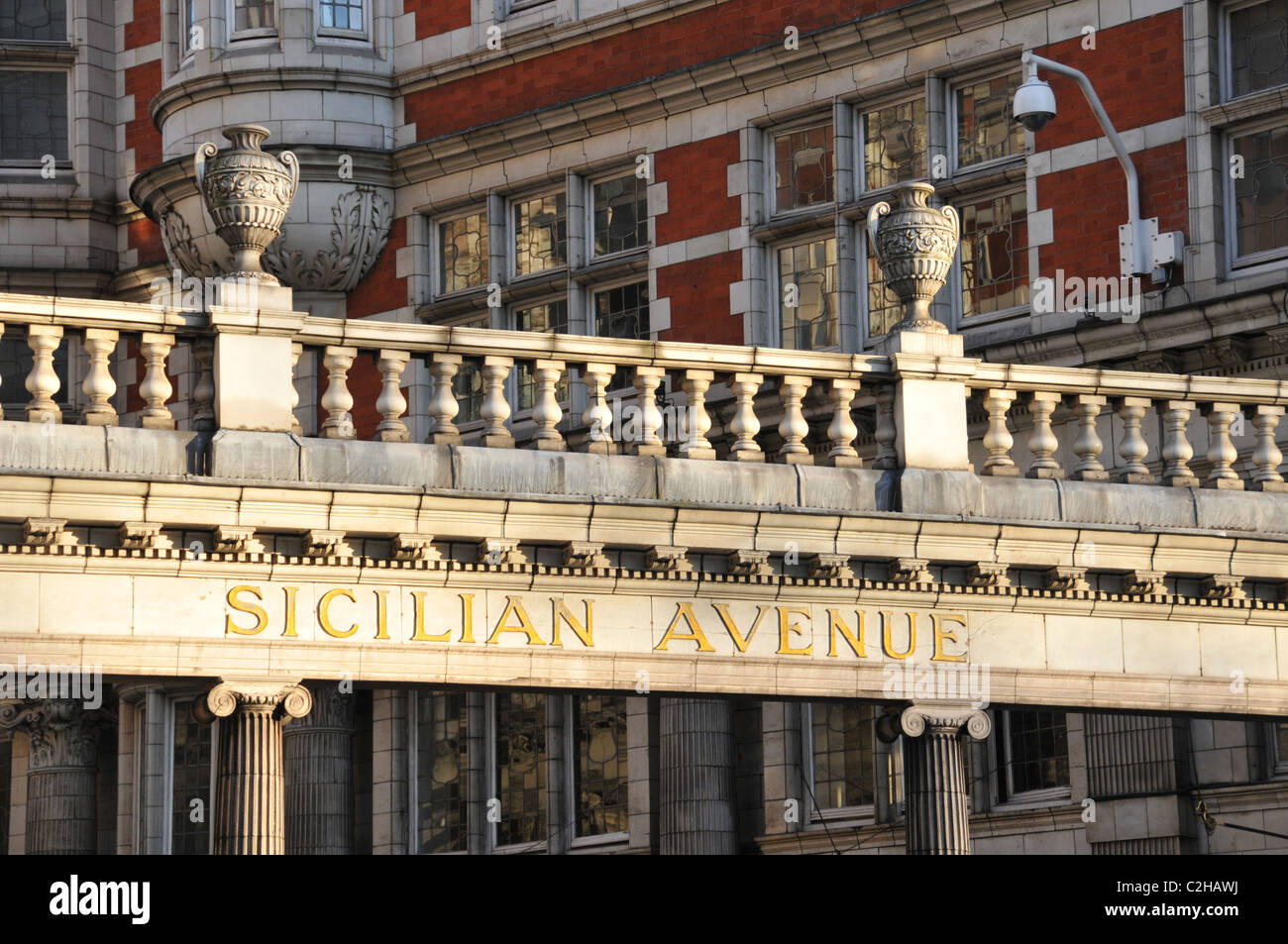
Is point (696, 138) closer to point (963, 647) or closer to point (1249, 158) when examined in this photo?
point (1249, 158)

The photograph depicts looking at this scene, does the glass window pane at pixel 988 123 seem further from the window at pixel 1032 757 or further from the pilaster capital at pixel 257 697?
the pilaster capital at pixel 257 697

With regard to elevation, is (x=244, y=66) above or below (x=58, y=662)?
above

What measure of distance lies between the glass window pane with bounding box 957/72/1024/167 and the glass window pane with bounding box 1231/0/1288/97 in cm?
237

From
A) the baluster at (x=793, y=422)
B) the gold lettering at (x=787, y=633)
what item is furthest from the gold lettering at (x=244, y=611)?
the baluster at (x=793, y=422)

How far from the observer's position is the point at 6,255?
35.6m

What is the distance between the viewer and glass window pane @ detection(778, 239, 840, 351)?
29.2 meters

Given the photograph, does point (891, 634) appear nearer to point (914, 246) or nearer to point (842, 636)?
point (842, 636)

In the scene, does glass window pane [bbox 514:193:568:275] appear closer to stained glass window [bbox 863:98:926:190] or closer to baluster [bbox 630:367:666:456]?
stained glass window [bbox 863:98:926:190]

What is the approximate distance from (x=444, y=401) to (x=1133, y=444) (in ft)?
16.2

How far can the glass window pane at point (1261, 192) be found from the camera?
25.7 m

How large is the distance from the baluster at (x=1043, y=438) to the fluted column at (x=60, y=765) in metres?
17.6

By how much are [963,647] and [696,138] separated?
12471mm

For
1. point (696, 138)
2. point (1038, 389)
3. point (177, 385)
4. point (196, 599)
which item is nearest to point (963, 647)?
point (1038, 389)

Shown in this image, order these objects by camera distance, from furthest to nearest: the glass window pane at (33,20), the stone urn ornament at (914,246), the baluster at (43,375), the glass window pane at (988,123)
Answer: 1. the glass window pane at (33,20)
2. the glass window pane at (988,123)
3. the stone urn ornament at (914,246)
4. the baluster at (43,375)
